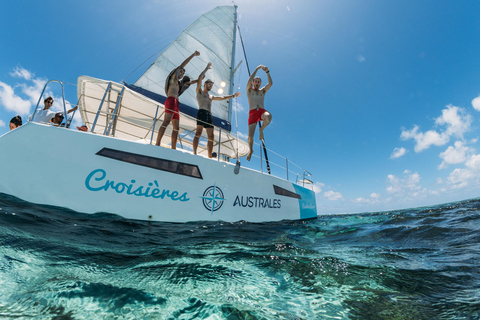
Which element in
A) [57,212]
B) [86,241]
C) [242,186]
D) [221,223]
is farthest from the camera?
[242,186]

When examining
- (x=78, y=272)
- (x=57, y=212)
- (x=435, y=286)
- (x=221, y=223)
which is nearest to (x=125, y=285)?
(x=78, y=272)

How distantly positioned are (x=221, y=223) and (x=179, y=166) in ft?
3.96

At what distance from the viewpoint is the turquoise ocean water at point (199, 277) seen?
99 centimetres

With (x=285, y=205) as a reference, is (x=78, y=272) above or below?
below

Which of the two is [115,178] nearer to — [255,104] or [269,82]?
[255,104]

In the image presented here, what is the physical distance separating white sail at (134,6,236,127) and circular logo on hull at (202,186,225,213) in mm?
4703

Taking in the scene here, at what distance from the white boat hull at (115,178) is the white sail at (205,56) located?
4653 mm

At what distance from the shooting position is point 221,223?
3475mm

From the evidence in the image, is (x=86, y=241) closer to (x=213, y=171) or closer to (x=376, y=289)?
(x=213, y=171)

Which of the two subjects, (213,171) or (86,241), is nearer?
(86,241)

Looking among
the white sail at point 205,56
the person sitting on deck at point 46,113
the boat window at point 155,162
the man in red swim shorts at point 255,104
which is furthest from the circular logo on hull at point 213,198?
the white sail at point 205,56

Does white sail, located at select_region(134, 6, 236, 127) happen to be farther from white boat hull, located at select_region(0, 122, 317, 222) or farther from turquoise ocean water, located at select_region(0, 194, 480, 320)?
turquoise ocean water, located at select_region(0, 194, 480, 320)

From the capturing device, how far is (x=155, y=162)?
2998 mm

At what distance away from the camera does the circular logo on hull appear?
3.37 m
